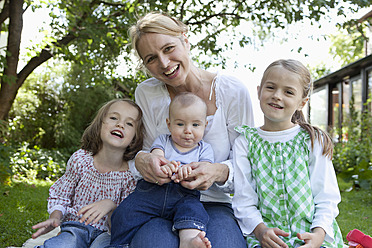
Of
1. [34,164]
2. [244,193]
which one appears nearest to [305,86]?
[244,193]

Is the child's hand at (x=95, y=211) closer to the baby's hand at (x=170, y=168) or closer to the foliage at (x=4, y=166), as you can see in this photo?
the baby's hand at (x=170, y=168)

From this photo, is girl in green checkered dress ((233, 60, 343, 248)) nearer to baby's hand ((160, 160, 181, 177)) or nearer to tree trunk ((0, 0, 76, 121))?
baby's hand ((160, 160, 181, 177))

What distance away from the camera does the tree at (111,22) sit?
593 cm

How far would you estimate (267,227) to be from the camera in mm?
1958

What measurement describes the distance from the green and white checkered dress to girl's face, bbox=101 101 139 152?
2.66ft

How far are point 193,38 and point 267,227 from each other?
5948mm

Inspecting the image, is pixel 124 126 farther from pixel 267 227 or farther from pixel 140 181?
pixel 267 227

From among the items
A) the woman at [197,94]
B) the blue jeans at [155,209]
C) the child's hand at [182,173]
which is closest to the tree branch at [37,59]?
the woman at [197,94]

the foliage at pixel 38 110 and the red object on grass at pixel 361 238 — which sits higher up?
the foliage at pixel 38 110

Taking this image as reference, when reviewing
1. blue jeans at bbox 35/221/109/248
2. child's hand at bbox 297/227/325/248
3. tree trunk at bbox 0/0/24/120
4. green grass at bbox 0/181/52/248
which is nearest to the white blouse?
blue jeans at bbox 35/221/109/248

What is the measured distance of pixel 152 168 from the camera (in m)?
2.07

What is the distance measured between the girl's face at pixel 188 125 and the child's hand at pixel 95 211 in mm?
556

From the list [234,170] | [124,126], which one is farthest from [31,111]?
[234,170]

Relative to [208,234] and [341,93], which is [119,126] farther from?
[341,93]
